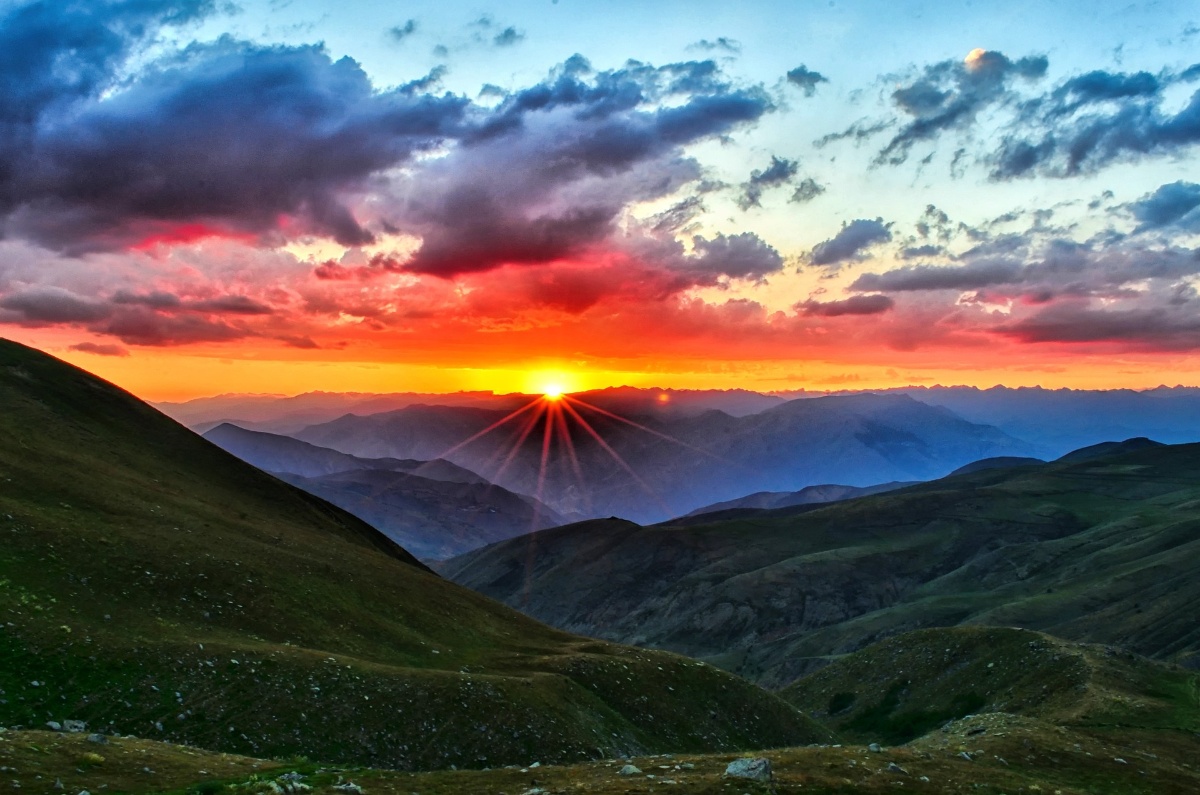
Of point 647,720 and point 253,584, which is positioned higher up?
point 253,584

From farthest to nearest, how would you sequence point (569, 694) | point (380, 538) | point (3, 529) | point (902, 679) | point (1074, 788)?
point (380, 538) → point (902, 679) → point (569, 694) → point (3, 529) → point (1074, 788)

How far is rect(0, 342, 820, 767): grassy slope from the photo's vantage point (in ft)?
118

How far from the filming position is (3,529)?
4497 cm

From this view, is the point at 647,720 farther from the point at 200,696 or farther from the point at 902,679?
the point at 902,679

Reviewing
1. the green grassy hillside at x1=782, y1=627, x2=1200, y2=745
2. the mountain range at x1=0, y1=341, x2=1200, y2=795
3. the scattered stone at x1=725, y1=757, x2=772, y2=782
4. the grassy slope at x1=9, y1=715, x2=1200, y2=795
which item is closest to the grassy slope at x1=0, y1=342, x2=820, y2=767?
the mountain range at x1=0, y1=341, x2=1200, y2=795

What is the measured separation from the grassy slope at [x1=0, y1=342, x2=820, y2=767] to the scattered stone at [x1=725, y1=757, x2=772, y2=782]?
1931 cm

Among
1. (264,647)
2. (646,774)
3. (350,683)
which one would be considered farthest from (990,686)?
(264,647)

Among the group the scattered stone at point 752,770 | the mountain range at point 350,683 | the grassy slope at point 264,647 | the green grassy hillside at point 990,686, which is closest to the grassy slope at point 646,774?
the mountain range at point 350,683

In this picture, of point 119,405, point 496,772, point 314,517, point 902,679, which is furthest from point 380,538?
point 496,772

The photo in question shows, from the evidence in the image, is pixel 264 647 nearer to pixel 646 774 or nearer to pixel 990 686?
pixel 646 774

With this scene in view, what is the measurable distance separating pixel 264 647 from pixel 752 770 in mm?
28641

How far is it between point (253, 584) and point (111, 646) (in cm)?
1365

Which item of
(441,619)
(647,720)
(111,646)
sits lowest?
(647,720)

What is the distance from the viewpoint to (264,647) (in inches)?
1668
